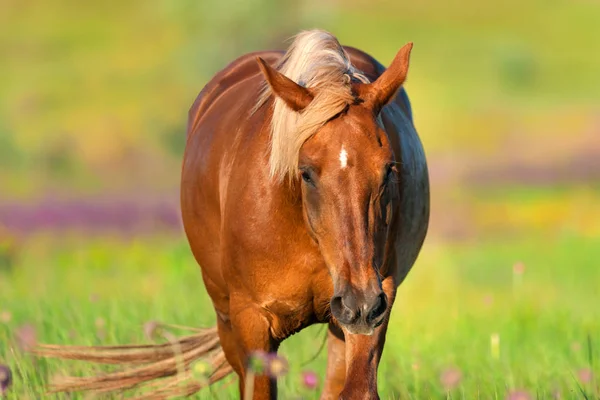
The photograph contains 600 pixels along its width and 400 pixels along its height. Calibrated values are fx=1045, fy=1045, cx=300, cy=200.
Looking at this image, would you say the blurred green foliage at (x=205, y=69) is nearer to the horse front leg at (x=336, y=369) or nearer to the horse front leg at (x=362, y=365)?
the horse front leg at (x=336, y=369)

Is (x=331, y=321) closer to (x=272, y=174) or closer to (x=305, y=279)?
(x=305, y=279)

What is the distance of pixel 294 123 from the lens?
3.87m

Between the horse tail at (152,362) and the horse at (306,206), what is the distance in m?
0.02

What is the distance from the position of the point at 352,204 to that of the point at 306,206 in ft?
1.15

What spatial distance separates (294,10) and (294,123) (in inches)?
1326

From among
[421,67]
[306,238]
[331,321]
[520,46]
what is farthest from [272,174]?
[520,46]

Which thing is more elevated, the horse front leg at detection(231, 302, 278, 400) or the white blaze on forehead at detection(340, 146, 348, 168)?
the white blaze on forehead at detection(340, 146, 348, 168)

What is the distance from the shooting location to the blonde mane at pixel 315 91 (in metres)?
3.78

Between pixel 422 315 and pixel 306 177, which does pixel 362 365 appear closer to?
pixel 306 177

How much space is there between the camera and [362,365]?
4.07 m

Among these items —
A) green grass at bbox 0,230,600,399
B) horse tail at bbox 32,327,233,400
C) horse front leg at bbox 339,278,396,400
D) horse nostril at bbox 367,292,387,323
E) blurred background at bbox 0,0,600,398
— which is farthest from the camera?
blurred background at bbox 0,0,600,398

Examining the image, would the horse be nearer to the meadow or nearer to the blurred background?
the meadow

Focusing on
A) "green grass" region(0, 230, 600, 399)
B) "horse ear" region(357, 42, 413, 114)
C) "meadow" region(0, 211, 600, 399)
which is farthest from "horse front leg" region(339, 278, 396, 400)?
"green grass" region(0, 230, 600, 399)

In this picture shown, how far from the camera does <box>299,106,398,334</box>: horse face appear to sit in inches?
140
